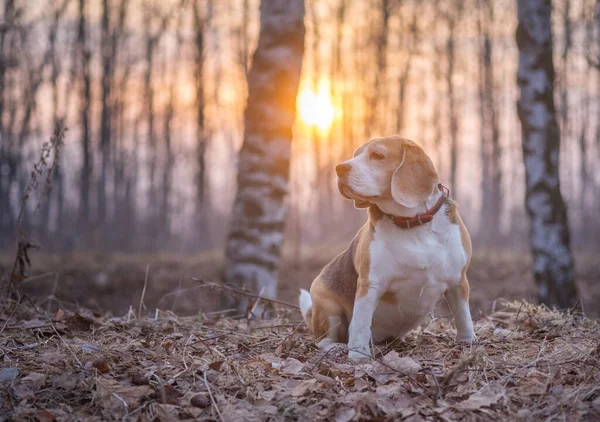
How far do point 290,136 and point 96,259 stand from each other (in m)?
12.6

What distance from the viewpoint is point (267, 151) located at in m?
7.08

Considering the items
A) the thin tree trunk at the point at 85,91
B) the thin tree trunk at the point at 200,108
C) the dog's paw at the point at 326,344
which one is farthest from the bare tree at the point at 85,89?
the dog's paw at the point at 326,344

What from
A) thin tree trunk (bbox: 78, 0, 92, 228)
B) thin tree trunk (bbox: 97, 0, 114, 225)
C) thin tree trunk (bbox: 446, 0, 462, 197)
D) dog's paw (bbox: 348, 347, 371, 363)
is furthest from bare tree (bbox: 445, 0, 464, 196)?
dog's paw (bbox: 348, 347, 371, 363)

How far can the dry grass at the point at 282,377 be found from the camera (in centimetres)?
284

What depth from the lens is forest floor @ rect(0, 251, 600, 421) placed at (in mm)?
2850

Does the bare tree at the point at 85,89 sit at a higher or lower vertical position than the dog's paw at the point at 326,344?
higher

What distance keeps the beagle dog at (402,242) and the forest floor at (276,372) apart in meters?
0.29

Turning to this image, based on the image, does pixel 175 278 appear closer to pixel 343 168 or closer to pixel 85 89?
pixel 85 89

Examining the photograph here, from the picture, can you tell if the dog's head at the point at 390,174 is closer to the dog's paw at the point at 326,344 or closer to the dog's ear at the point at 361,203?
the dog's ear at the point at 361,203

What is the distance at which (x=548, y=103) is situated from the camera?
8.00 m

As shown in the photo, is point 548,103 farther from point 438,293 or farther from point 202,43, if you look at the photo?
point 202,43

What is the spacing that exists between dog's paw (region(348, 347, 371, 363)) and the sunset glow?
20.5 meters

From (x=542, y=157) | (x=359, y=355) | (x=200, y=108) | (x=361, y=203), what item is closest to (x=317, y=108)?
(x=200, y=108)

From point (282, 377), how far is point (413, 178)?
5.26 ft
